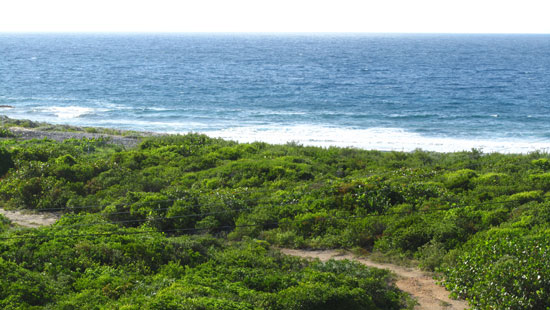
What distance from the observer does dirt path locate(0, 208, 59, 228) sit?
1994cm

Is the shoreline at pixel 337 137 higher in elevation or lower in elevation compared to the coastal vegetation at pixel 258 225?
lower

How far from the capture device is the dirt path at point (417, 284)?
13586 millimetres

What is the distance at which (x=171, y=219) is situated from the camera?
19406 mm

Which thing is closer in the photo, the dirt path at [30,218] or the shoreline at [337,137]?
the dirt path at [30,218]

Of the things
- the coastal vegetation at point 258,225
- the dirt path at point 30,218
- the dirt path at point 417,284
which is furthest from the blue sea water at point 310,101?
the dirt path at point 417,284

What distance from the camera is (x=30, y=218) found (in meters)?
20.6

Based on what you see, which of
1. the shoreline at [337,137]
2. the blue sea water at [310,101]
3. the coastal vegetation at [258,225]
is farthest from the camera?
the blue sea water at [310,101]

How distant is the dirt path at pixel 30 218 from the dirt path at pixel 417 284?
997 cm

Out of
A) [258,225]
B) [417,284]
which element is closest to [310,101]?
[258,225]

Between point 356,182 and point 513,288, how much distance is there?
9976mm

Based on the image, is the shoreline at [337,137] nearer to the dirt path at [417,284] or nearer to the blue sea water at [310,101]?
the blue sea water at [310,101]

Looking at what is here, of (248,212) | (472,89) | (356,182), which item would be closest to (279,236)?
(248,212)

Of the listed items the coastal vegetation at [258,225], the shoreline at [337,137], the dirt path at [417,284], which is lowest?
the shoreline at [337,137]

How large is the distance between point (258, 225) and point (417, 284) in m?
6.53
